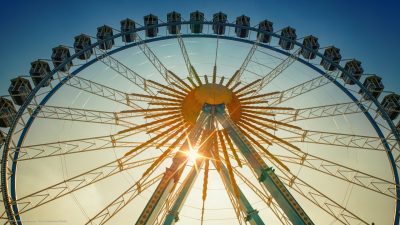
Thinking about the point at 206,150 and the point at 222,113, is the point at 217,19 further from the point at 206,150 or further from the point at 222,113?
the point at 206,150

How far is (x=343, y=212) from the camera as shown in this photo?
13.9 metres

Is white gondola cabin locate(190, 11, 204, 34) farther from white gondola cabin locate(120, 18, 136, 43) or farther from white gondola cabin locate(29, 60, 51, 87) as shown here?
white gondola cabin locate(29, 60, 51, 87)

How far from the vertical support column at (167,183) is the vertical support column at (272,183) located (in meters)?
1.58

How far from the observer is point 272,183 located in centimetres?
1024

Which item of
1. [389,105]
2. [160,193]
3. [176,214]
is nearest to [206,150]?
[176,214]

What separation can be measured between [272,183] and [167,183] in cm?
362

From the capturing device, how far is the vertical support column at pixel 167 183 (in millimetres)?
9648

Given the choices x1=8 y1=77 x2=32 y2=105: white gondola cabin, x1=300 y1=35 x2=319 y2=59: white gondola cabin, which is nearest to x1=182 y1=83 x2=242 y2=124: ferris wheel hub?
x1=300 y1=35 x2=319 y2=59: white gondola cabin

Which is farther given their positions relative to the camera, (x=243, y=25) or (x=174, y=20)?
(x=243, y=25)

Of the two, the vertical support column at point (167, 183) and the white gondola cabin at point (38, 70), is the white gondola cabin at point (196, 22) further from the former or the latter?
the white gondola cabin at point (38, 70)

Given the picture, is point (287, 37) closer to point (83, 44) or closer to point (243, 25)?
point (243, 25)

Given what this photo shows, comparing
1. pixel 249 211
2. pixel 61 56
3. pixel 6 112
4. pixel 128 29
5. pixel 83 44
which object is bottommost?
pixel 249 211

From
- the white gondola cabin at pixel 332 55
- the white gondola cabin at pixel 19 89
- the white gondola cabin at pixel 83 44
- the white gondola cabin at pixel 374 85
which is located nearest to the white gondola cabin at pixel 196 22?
the white gondola cabin at pixel 83 44

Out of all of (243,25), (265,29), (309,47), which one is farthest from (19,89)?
(309,47)
